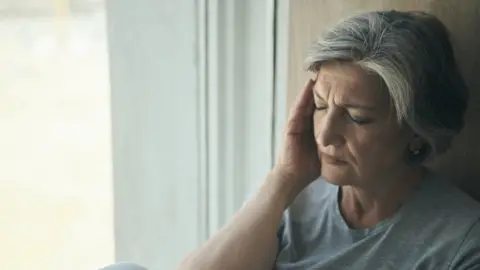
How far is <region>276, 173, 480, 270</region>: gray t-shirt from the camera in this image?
3.79 feet

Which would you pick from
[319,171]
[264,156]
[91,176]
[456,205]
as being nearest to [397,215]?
[456,205]

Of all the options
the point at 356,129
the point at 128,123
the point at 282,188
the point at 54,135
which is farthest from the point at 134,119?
the point at 356,129

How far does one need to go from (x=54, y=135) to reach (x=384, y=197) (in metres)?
0.90

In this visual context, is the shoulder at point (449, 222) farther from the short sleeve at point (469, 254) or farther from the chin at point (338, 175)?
the chin at point (338, 175)

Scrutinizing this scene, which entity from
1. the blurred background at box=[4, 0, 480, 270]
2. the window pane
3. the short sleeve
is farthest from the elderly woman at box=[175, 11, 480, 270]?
the window pane

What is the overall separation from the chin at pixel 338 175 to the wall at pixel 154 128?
61cm

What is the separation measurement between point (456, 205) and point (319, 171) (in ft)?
0.98

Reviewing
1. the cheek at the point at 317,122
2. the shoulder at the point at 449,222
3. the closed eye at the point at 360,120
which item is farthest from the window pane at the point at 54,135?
the shoulder at the point at 449,222

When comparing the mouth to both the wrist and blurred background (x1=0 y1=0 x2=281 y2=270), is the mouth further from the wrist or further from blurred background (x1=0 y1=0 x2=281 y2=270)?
blurred background (x1=0 y1=0 x2=281 y2=270)

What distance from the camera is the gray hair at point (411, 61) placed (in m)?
1.14

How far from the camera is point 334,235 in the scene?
1.31m

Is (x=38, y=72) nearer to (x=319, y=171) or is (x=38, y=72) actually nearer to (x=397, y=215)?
(x=319, y=171)

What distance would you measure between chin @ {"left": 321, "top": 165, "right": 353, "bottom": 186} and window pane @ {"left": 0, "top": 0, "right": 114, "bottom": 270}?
80cm

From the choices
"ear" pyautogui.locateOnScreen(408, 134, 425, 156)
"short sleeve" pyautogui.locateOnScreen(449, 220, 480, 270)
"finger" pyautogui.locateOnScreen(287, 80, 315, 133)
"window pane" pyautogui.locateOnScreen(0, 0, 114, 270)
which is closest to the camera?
"short sleeve" pyautogui.locateOnScreen(449, 220, 480, 270)
